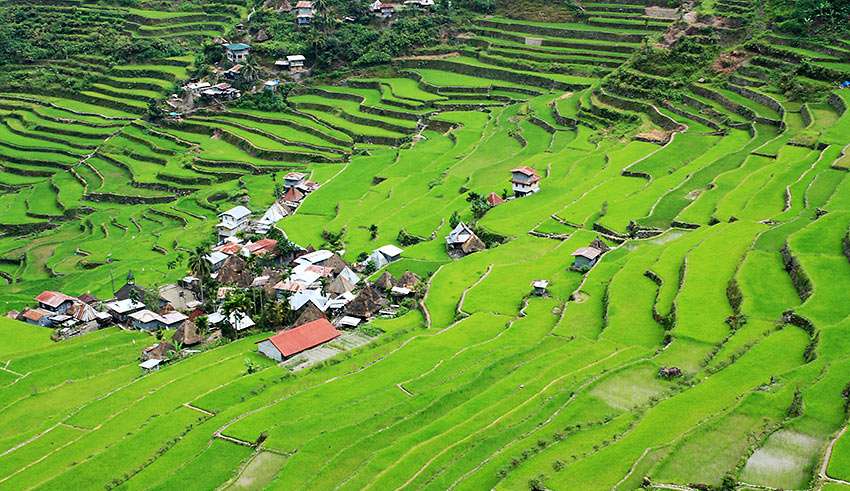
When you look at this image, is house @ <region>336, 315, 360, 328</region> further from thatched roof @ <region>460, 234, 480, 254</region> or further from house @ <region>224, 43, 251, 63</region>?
house @ <region>224, 43, 251, 63</region>

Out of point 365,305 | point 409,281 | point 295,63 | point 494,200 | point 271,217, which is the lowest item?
point 271,217

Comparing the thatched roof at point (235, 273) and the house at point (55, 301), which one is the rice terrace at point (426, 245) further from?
the thatched roof at point (235, 273)

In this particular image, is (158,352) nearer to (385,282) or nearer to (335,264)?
(335,264)

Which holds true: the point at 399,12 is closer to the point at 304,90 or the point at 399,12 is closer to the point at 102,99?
the point at 304,90

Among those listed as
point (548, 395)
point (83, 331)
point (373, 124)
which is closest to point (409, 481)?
point (548, 395)

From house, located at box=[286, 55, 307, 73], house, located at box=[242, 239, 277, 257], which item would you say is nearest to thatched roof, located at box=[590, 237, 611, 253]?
house, located at box=[242, 239, 277, 257]

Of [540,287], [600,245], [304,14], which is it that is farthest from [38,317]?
[304,14]

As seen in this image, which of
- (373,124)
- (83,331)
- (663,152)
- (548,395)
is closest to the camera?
(548,395)

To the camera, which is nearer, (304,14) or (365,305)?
(365,305)
